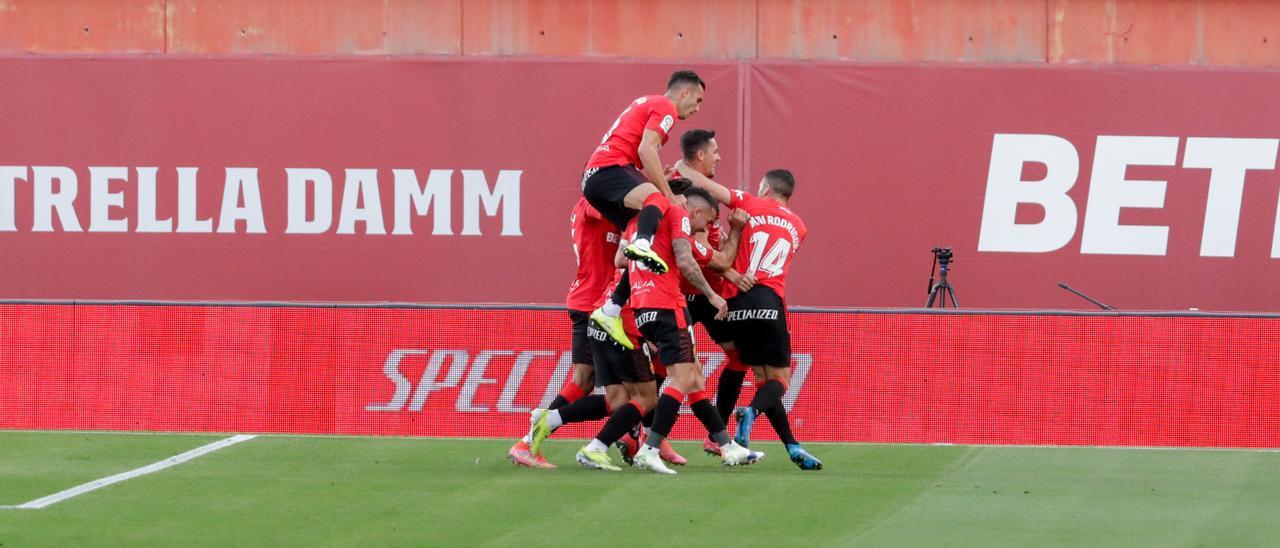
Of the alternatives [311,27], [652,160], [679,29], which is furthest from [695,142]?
[311,27]

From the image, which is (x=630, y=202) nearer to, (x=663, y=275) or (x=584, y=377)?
(x=663, y=275)

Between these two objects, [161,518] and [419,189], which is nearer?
[161,518]

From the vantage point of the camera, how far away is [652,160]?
10.1 metres

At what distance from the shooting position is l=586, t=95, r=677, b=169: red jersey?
10.3 metres

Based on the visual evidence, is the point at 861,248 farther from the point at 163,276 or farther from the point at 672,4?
the point at 163,276

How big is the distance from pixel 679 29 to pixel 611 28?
672 millimetres

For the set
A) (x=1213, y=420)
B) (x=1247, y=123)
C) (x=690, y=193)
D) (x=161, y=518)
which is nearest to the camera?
(x=161, y=518)

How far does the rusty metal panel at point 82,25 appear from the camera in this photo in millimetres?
18031

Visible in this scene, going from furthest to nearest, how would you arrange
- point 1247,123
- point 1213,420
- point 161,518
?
point 1247,123
point 1213,420
point 161,518

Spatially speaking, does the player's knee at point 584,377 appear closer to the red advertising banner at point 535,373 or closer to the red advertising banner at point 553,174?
the red advertising banner at point 535,373

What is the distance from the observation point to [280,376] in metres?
12.9

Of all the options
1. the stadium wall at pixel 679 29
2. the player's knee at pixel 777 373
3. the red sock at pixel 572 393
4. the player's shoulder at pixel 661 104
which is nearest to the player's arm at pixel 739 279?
the player's knee at pixel 777 373

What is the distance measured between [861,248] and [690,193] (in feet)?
25.1

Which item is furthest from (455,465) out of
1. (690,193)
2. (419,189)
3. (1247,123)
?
(1247,123)
